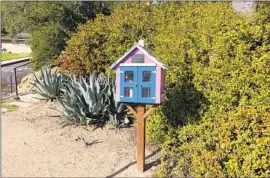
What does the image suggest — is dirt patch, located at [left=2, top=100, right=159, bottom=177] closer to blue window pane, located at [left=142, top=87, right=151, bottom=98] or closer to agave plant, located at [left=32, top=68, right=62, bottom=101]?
blue window pane, located at [left=142, top=87, right=151, bottom=98]

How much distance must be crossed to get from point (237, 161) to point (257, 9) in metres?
2.33

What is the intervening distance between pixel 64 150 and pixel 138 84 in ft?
6.14

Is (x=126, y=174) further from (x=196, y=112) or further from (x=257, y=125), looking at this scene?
(x=257, y=125)

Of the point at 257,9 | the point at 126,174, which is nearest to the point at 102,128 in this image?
the point at 126,174

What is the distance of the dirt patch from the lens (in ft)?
16.4

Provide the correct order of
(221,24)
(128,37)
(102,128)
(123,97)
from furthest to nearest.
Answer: (128,37) < (102,128) < (221,24) < (123,97)

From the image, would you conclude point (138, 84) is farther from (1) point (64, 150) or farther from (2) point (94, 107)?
(2) point (94, 107)

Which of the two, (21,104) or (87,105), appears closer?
(87,105)

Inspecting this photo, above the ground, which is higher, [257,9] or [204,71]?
[257,9]

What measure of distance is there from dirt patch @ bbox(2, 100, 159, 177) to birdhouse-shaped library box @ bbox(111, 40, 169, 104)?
42.0 inches

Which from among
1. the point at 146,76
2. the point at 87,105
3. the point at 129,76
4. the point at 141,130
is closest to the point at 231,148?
the point at 141,130

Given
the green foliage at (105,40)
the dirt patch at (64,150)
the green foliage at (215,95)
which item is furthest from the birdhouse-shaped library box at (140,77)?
the green foliage at (105,40)

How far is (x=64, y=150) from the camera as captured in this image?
18.7ft

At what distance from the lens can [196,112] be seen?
207 inches
